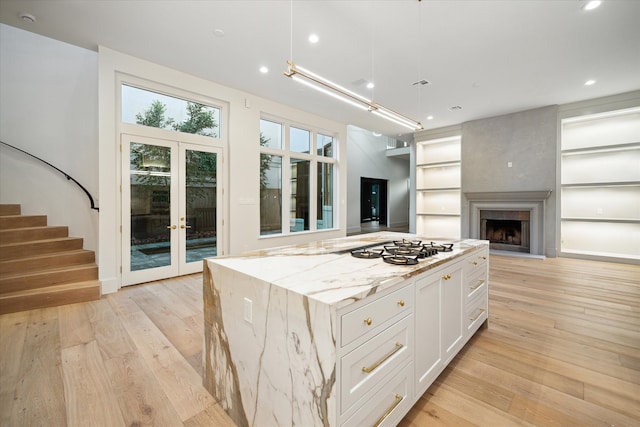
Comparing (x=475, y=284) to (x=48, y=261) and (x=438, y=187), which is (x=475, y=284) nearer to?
(x=48, y=261)

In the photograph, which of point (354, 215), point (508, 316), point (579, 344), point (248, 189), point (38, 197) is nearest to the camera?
point (579, 344)

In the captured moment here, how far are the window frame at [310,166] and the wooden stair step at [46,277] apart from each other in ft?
8.57

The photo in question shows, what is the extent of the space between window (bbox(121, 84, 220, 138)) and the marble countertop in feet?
11.2

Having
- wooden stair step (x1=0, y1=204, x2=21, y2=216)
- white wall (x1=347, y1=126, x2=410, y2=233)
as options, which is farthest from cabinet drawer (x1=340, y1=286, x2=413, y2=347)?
white wall (x1=347, y1=126, x2=410, y2=233)

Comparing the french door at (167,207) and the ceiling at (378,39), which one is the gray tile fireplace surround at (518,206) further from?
the french door at (167,207)

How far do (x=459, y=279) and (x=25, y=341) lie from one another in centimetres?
361

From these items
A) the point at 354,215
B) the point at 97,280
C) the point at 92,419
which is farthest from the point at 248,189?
the point at 354,215

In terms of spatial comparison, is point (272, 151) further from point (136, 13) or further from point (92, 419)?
point (92, 419)

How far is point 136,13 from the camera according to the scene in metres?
3.00

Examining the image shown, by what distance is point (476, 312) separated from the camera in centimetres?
232

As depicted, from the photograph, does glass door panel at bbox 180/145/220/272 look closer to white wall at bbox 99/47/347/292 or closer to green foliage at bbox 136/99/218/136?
white wall at bbox 99/47/347/292

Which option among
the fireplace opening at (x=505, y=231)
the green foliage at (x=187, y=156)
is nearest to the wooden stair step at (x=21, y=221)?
the green foliage at (x=187, y=156)

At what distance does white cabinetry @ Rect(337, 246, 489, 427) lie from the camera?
3.48 feet

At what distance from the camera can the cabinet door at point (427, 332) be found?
150cm
